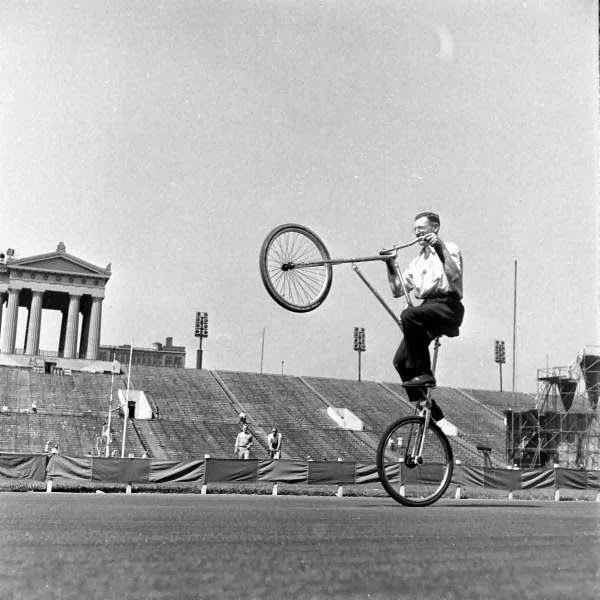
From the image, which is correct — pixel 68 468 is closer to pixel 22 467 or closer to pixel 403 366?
pixel 22 467

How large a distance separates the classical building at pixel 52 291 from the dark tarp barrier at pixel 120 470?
6269 centimetres

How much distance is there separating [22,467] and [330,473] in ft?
27.1

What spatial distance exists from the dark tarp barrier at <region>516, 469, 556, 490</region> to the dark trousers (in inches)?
789

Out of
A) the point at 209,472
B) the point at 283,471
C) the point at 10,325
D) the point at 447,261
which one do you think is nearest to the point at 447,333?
the point at 447,261

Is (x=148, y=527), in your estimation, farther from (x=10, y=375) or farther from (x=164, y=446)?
(x=10, y=375)

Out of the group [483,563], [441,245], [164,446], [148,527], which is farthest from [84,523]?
[164,446]

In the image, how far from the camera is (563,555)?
6.76ft

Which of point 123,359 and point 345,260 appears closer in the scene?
point 345,260

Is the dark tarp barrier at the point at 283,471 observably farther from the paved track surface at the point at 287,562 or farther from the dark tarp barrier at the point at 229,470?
the paved track surface at the point at 287,562

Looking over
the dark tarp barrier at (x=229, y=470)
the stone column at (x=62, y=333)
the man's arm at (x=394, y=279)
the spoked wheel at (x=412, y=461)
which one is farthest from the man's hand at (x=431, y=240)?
the stone column at (x=62, y=333)

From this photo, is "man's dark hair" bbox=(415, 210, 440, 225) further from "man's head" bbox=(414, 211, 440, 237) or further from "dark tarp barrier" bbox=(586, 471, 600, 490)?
"dark tarp barrier" bbox=(586, 471, 600, 490)

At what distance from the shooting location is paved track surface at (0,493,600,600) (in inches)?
57.2

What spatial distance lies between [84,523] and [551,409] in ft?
163

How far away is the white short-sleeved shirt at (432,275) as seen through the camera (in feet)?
17.8
